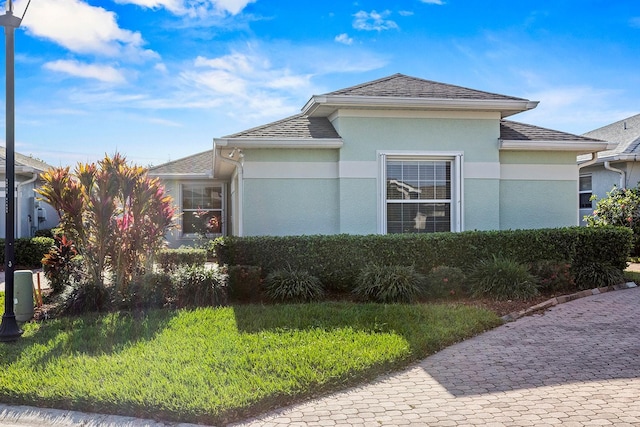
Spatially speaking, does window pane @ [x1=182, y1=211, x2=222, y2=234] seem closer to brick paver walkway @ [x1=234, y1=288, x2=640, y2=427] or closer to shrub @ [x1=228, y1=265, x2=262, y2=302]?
shrub @ [x1=228, y1=265, x2=262, y2=302]

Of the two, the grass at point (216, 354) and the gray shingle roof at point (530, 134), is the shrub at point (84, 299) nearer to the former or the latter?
the grass at point (216, 354)

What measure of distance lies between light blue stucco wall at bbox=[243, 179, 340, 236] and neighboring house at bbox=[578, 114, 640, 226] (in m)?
8.87

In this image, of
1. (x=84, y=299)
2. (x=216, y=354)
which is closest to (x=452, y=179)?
(x=216, y=354)

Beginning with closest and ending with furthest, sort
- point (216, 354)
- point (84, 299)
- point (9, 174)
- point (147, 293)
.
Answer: point (216, 354)
point (9, 174)
point (84, 299)
point (147, 293)

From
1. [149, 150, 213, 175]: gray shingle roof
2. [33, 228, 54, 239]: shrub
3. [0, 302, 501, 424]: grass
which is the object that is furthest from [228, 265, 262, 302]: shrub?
[33, 228, 54, 239]: shrub

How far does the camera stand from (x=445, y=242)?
10961 mm

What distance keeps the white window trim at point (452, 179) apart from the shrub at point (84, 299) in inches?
226

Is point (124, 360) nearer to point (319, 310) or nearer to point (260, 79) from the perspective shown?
point (319, 310)

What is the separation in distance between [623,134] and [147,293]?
60.4 ft

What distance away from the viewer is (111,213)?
9578 millimetres

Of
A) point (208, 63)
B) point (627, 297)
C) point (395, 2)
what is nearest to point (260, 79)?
point (208, 63)

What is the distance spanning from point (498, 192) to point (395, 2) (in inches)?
189

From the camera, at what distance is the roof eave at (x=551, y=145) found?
12.5 meters

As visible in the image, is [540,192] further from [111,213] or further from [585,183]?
[111,213]
